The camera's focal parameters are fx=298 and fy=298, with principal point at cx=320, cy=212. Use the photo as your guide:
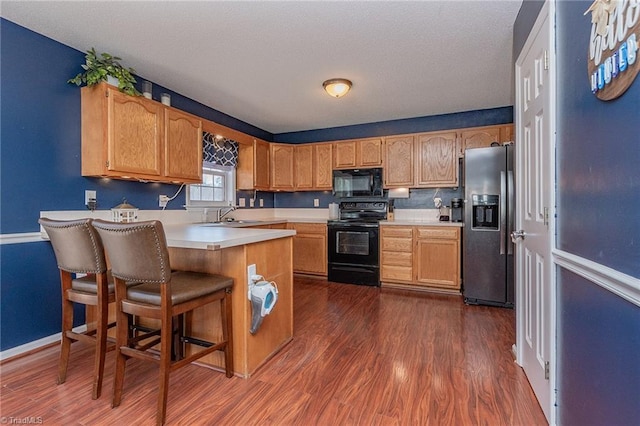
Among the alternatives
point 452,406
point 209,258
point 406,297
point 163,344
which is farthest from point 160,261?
point 406,297

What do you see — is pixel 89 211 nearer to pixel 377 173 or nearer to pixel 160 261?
pixel 160 261

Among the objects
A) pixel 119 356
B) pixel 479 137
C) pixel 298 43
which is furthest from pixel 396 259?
pixel 119 356

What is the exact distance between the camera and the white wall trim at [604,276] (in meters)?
0.79

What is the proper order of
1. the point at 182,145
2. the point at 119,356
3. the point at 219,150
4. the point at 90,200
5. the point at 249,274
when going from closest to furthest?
the point at 119,356 < the point at 249,274 < the point at 90,200 < the point at 182,145 < the point at 219,150

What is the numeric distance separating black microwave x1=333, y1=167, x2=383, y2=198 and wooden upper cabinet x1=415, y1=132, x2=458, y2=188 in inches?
22.5

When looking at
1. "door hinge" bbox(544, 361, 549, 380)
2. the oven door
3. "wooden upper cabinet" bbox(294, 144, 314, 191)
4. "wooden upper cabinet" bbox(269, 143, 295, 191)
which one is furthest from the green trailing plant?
"door hinge" bbox(544, 361, 549, 380)

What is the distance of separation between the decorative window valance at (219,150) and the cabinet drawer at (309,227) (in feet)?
4.25

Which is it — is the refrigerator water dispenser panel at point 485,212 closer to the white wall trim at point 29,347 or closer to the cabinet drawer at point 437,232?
the cabinet drawer at point 437,232

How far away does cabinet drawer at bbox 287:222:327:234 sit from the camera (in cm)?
447

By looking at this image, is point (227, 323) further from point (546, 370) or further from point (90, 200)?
point (90, 200)

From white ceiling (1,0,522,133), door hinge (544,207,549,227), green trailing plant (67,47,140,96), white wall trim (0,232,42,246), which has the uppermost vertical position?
white ceiling (1,0,522,133)

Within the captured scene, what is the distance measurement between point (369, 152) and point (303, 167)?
3.67ft

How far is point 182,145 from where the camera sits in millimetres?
3270

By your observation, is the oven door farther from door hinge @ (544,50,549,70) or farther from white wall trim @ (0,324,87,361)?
white wall trim @ (0,324,87,361)
